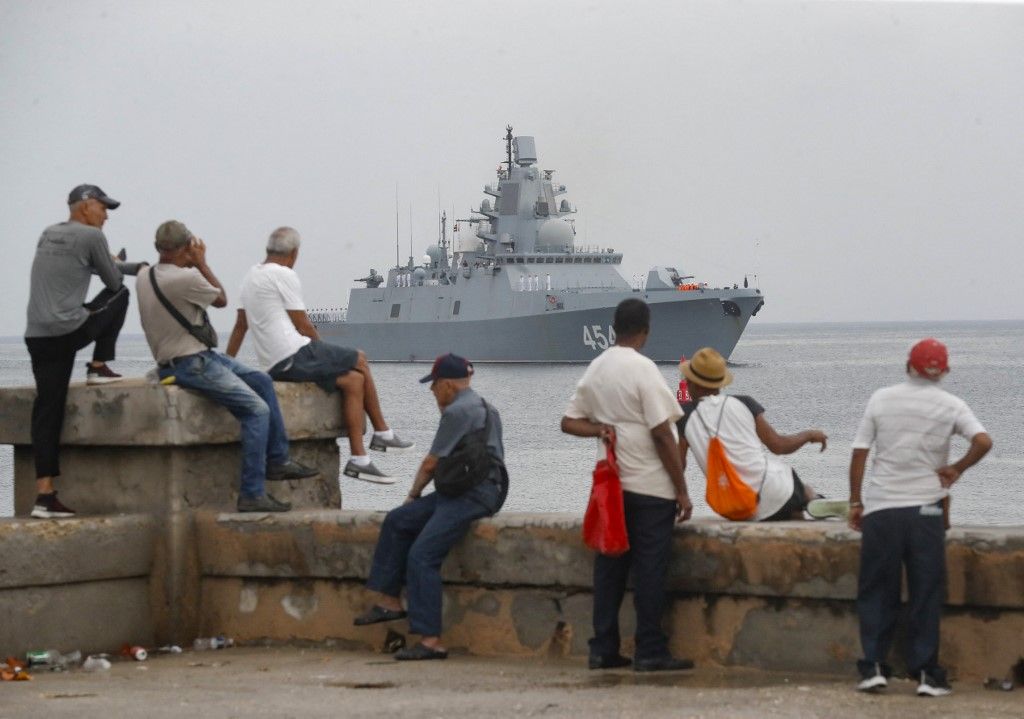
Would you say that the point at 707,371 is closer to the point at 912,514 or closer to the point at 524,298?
the point at 912,514

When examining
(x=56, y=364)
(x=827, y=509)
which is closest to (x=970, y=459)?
(x=827, y=509)

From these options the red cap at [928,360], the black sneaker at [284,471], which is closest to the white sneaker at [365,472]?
the black sneaker at [284,471]

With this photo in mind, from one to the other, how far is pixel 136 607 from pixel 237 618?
383 millimetres

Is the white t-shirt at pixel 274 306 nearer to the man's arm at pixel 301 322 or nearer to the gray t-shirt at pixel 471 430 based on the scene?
the man's arm at pixel 301 322

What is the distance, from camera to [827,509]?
5961 millimetres

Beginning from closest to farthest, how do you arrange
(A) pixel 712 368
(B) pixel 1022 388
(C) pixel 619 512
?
(C) pixel 619 512
(A) pixel 712 368
(B) pixel 1022 388

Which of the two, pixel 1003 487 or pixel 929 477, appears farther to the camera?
pixel 1003 487

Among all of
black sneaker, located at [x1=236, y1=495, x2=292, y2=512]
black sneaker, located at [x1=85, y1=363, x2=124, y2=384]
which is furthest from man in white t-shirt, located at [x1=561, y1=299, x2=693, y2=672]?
black sneaker, located at [x1=85, y1=363, x2=124, y2=384]

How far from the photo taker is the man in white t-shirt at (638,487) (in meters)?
5.48

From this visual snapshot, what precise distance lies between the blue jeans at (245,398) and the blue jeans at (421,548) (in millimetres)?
653

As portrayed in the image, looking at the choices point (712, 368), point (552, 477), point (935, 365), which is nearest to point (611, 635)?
point (712, 368)

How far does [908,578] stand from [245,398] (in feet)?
8.28

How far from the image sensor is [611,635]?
5.56 meters

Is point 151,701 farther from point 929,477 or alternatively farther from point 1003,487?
point 1003,487
